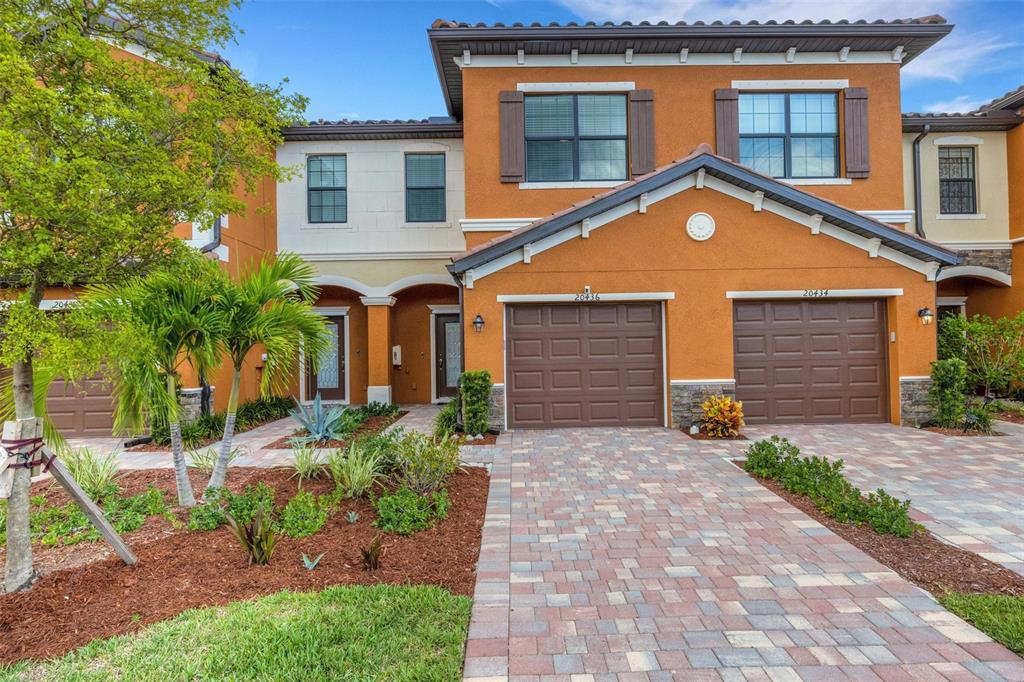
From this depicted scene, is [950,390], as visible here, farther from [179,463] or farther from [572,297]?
[179,463]

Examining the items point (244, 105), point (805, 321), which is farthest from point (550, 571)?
point (805, 321)

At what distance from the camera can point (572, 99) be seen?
11797 mm

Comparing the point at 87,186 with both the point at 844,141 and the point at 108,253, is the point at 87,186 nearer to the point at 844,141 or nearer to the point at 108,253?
the point at 108,253

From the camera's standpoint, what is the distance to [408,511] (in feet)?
16.5

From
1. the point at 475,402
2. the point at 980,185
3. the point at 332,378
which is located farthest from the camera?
the point at 332,378

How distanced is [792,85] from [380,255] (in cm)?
1078

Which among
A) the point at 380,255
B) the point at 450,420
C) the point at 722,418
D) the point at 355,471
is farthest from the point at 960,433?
the point at 380,255

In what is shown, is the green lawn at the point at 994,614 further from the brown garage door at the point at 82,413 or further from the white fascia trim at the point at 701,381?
the brown garage door at the point at 82,413

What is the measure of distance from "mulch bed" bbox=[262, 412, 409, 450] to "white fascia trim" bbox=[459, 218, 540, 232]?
4735 mm

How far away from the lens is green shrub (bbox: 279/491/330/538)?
4.75 metres

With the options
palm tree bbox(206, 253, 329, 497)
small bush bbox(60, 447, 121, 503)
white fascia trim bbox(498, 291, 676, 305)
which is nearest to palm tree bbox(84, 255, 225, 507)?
palm tree bbox(206, 253, 329, 497)

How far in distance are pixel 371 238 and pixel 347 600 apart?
11.6 metres

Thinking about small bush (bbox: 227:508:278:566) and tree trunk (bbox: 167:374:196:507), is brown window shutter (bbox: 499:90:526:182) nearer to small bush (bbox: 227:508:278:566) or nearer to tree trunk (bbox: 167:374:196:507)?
tree trunk (bbox: 167:374:196:507)

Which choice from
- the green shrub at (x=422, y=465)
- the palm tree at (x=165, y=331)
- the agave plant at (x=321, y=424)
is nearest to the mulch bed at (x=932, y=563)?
the green shrub at (x=422, y=465)
